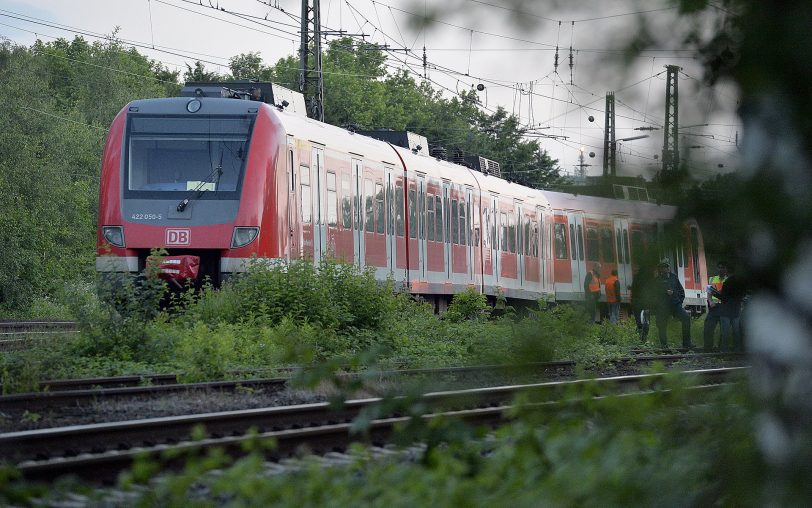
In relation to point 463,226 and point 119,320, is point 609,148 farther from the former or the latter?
point 463,226

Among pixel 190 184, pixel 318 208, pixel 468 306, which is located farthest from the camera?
pixel 468 306

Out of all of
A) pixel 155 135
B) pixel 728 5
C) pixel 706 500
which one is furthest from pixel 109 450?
pixel 155 135

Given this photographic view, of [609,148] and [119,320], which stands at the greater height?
[609,148]

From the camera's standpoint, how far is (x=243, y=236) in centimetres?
1770

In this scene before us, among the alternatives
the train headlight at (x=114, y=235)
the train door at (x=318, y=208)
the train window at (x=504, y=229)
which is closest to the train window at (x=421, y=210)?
the train door at (x=318, y=208)

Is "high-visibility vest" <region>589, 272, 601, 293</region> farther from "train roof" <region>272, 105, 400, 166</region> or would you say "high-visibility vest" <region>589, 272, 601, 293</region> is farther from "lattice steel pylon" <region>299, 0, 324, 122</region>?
"lattice steel pylon" <region>299, 0, 324, 122</region>

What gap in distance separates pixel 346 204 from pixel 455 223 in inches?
251

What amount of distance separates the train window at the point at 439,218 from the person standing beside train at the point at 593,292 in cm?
2280

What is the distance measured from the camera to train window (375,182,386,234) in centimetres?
2230

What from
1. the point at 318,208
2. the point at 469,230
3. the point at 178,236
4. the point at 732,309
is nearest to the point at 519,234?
the point at 469,230

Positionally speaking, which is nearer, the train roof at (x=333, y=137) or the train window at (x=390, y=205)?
the train roof at (x=333, y=137)

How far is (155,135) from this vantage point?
1783 cm

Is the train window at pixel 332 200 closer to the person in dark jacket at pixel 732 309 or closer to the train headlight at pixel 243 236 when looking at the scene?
the train headlight at pixel 243 236

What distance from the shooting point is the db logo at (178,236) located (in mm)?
17609
